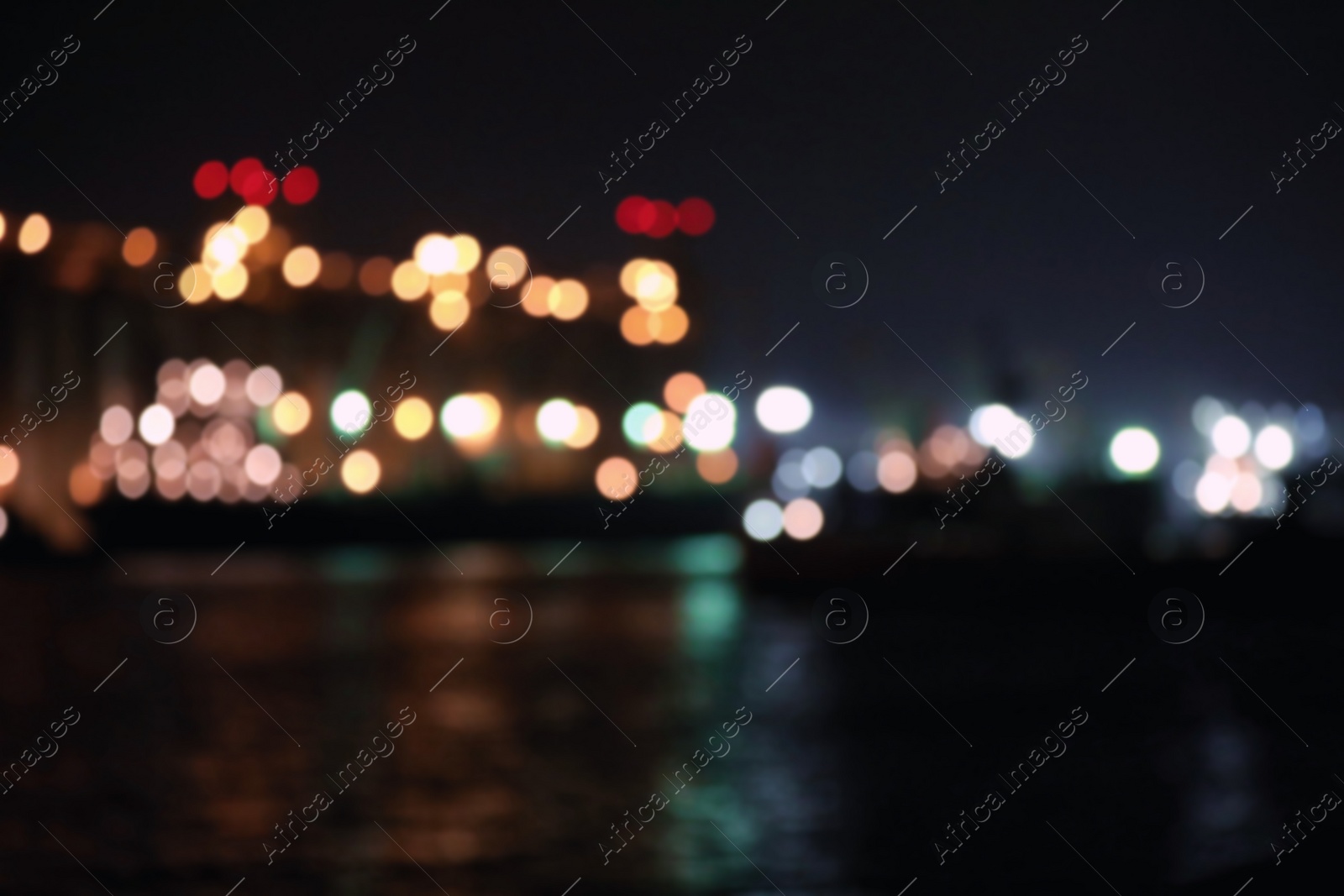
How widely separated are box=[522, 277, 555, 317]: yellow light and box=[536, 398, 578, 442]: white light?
4.63m

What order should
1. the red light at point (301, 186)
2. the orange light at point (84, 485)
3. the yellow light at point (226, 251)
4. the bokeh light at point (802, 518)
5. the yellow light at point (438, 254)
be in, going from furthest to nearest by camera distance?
the yellow light at point (438, 254) → the red light at point (301, 186) → the yellow light at point (226, 251) → the orange light at point (84, 485) → the bokeh light at point (802, 518)

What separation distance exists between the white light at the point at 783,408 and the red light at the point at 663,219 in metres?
33.3

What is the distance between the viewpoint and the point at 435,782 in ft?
24.0

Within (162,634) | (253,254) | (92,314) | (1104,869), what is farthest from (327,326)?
(1104,869)

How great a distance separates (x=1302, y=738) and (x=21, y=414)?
137ft

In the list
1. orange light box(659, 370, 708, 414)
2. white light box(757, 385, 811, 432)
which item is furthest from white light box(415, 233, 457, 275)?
white light box(757, 385, 811, 432)

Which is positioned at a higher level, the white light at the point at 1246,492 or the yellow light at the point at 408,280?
the yellow light at the point at 408,280

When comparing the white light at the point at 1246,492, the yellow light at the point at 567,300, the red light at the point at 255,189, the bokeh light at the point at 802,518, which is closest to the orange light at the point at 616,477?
the yellow light at the point at 567,300

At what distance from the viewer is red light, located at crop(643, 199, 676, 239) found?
68125 mm

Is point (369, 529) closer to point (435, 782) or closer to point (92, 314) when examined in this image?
point (92, 314)

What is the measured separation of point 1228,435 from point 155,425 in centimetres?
4110

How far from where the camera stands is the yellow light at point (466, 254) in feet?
212

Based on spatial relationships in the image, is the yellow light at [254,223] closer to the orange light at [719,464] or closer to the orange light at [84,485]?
the orange light at [84,485]

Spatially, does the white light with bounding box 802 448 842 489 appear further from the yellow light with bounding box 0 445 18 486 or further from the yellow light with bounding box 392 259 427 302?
the yellow light with bounding box 0 445 18 486
